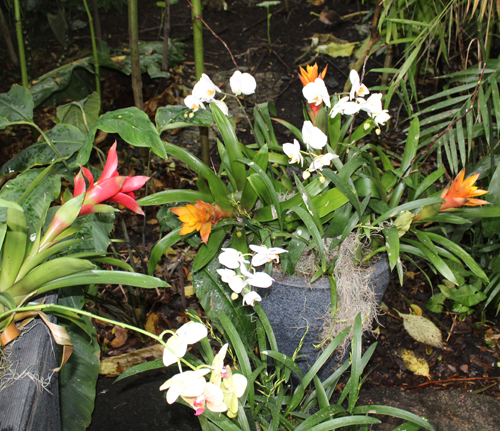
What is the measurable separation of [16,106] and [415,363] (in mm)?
1781

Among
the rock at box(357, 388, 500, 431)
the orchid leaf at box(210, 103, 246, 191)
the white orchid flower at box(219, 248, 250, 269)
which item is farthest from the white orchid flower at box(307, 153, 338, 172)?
the rock at box(357, 388, 500, 431)

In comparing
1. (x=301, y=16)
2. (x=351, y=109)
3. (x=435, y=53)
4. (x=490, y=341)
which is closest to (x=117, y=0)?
(x=301, y=16)

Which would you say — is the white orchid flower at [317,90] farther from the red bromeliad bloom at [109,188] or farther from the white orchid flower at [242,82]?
the red bromeliad bloom at [109,188]

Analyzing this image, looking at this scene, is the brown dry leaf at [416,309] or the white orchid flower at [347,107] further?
the brown dry leaf at [416,309]

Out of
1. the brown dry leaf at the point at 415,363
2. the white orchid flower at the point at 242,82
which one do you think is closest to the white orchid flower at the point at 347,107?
the white orchid flower at the point at 242,82

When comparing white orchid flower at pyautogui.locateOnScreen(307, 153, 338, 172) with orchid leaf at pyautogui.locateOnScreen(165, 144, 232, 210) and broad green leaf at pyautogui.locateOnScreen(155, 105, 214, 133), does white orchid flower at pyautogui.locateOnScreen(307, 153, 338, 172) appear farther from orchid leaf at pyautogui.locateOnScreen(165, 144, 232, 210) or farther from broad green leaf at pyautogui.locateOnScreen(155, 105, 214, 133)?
broad green leaf at pyautogui.locateOnScreen(155, 105, 214, 133)

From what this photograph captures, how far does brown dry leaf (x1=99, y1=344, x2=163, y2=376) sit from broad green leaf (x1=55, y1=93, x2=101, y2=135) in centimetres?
90

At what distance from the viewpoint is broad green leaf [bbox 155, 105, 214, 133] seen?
1.45 metres

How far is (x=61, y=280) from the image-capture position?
962 millimetres

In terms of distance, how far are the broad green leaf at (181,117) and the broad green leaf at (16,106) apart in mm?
417

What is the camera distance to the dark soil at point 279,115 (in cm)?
174

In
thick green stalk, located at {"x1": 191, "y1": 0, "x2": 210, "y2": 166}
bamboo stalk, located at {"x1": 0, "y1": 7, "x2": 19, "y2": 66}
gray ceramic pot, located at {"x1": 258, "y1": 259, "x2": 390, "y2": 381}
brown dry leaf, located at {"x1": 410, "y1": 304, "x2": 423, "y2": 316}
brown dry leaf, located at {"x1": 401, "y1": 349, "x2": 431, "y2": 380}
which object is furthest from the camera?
bamboo stalk, located at {"x1": 0, "y1": 7, "x2": 19, "y2": 66}

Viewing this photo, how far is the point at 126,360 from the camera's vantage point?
1674 mm

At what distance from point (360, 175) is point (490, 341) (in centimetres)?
101
